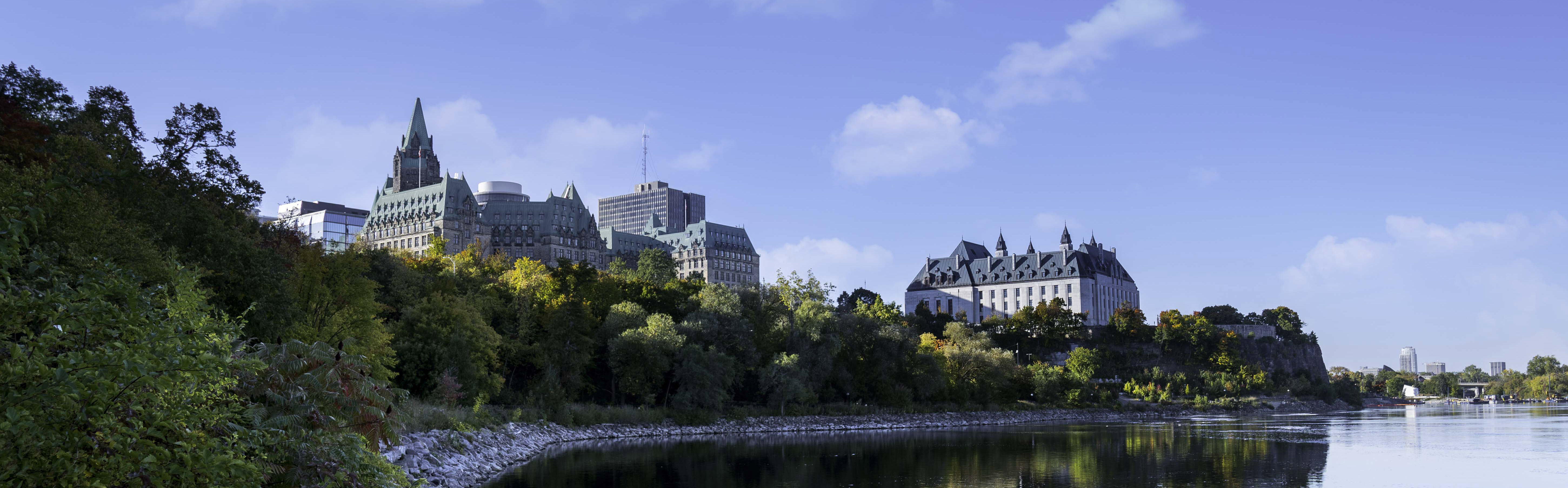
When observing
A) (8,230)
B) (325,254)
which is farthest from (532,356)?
(8,230)

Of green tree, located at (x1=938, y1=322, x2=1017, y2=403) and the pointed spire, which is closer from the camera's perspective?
green tree, located at (x1=938, y1=322, x2=1017, y2=403)

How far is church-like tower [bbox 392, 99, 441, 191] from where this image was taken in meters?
194

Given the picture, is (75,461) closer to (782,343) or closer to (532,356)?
(532,356)

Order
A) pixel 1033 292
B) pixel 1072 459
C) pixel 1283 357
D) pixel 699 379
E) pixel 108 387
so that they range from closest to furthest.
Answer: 1. pixel 108 387
2. pixel 1072 459
3. pixel 699 379
4. pixel 1283 357
5. pixel 1033 292

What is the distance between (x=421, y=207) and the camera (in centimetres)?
18488

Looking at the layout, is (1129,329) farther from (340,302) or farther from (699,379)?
(340,302)

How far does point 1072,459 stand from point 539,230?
152m

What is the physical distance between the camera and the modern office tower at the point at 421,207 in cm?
17988

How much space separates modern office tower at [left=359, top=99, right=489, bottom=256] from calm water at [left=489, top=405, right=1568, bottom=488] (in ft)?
406

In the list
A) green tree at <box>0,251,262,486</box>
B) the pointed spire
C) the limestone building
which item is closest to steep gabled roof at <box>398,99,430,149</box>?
the pointed spire

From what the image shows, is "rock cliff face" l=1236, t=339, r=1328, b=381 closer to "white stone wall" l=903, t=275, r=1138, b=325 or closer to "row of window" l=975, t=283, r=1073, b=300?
"white stone wall" l=903, t=275, r=1138, b=325

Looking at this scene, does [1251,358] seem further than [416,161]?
No

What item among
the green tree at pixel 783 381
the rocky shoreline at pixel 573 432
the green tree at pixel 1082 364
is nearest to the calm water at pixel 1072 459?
the rocky shoreline at pixel 573 432

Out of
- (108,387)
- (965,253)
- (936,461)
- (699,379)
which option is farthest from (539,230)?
(108,387)
